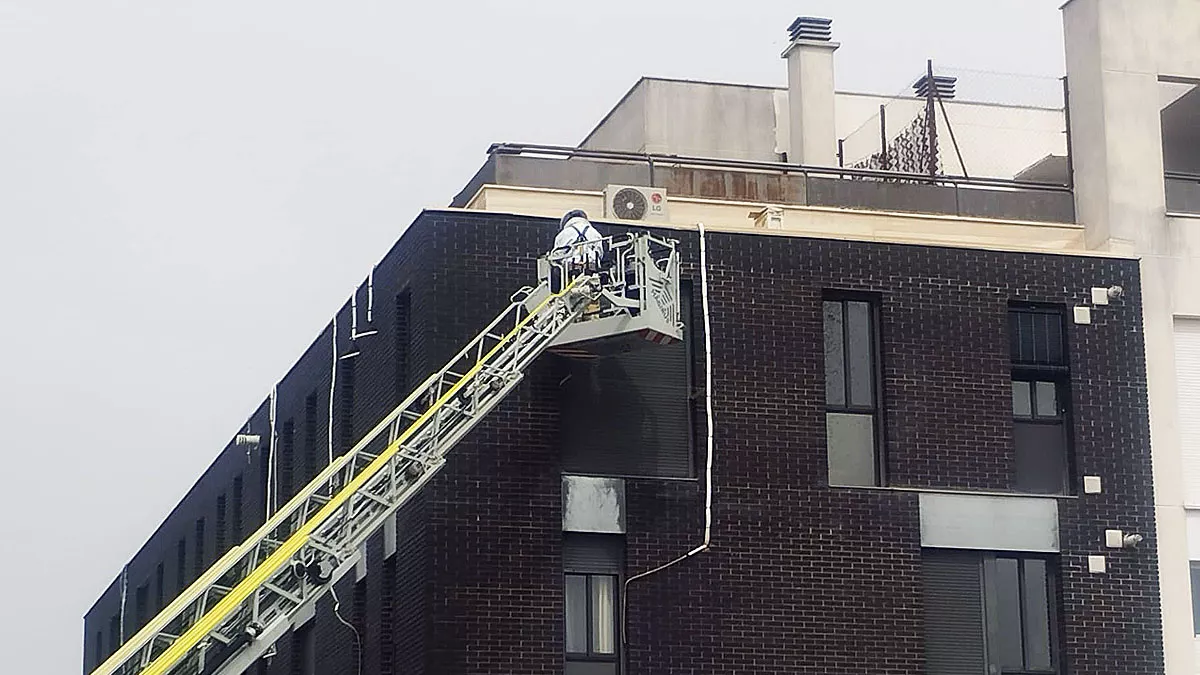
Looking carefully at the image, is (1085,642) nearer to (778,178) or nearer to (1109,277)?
(1109,277)

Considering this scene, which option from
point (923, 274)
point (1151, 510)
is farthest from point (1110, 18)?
point (1151, 510)

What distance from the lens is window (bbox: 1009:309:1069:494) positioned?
31.6 m

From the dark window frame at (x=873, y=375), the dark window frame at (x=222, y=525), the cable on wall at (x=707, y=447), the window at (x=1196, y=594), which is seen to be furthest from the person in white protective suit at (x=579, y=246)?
the dark window frame at (x=222, y=525)

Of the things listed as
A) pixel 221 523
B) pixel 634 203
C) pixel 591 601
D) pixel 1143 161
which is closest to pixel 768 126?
pixel 1143 161

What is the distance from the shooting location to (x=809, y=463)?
3039 centimetres

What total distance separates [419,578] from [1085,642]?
8.95 meters

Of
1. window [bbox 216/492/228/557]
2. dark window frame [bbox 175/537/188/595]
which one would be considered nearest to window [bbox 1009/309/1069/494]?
window [bbox 216/492/228/557]

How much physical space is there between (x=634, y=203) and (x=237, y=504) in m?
13.5

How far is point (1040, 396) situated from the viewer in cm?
3198

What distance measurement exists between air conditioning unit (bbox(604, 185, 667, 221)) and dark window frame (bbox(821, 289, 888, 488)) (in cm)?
254

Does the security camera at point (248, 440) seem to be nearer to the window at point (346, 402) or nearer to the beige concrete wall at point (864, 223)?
the window at point (346, 402)

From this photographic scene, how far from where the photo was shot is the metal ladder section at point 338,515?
83.3 ft

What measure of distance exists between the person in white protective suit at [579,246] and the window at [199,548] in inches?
692

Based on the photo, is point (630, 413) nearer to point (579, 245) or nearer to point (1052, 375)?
point (579, 245)
